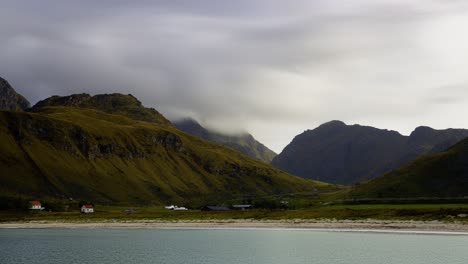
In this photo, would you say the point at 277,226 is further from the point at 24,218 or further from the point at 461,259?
the point at 24,218

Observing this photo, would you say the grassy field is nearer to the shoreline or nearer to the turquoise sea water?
the shoreline

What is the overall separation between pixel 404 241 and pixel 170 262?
4369cm

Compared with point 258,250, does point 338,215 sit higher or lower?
higher

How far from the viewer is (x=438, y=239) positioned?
88312 millimetres

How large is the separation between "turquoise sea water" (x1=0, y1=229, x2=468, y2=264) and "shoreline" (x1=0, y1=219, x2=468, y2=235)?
9.49 metres

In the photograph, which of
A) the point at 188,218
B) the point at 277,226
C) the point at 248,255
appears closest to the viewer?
the point at 248,255

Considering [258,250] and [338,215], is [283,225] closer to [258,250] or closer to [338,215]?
[338,215]

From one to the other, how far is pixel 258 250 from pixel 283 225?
168 feet

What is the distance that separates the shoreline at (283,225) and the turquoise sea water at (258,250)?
9.49 meters

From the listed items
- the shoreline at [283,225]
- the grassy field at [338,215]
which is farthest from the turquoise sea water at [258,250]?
the grassy field at [338,215]

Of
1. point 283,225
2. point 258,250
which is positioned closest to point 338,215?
point 283,225

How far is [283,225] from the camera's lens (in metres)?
130

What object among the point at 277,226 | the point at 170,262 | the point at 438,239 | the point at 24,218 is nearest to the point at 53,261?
the point at 170,262

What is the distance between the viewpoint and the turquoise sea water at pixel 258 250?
221ft
